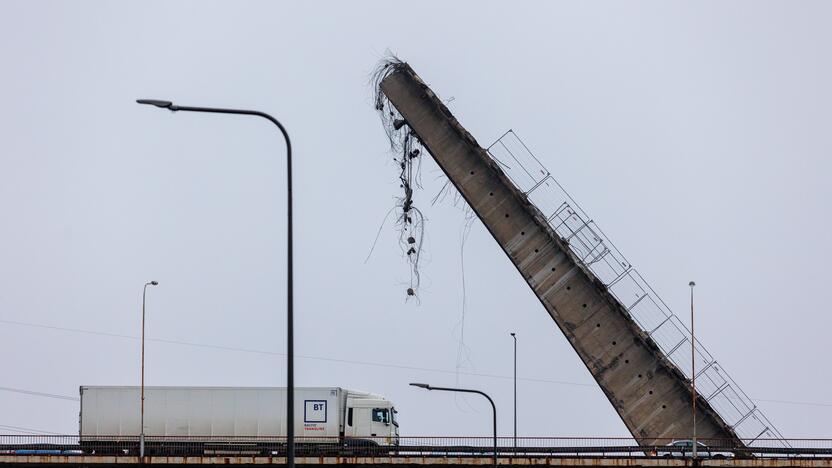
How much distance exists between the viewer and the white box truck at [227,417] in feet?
189

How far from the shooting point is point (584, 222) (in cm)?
5341

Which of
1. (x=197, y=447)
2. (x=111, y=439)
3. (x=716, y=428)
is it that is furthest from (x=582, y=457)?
(x=111, y=439)

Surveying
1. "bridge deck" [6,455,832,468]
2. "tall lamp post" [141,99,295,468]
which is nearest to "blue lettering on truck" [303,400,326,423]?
"bridge deck" [6,455,832,468]

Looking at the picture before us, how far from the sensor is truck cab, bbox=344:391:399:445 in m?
57.4

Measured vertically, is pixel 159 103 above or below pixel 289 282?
above

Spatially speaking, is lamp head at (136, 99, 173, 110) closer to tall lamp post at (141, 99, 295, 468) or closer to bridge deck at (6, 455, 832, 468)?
tall lamp post at (141, 99, 295, 468)

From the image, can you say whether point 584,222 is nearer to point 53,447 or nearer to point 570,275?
point 570,275

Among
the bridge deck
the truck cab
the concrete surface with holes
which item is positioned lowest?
the bridge deck

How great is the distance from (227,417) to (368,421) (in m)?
5.73

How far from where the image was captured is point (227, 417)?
191 feet

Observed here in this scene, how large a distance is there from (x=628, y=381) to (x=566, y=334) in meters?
2.90

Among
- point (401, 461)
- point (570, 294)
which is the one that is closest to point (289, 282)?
point (401, 461)

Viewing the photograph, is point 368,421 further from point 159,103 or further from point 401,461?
point 159,103

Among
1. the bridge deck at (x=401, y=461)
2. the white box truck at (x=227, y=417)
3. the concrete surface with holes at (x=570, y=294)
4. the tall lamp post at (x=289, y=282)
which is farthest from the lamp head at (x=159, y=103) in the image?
the white box truck at (x=227, y=417)
